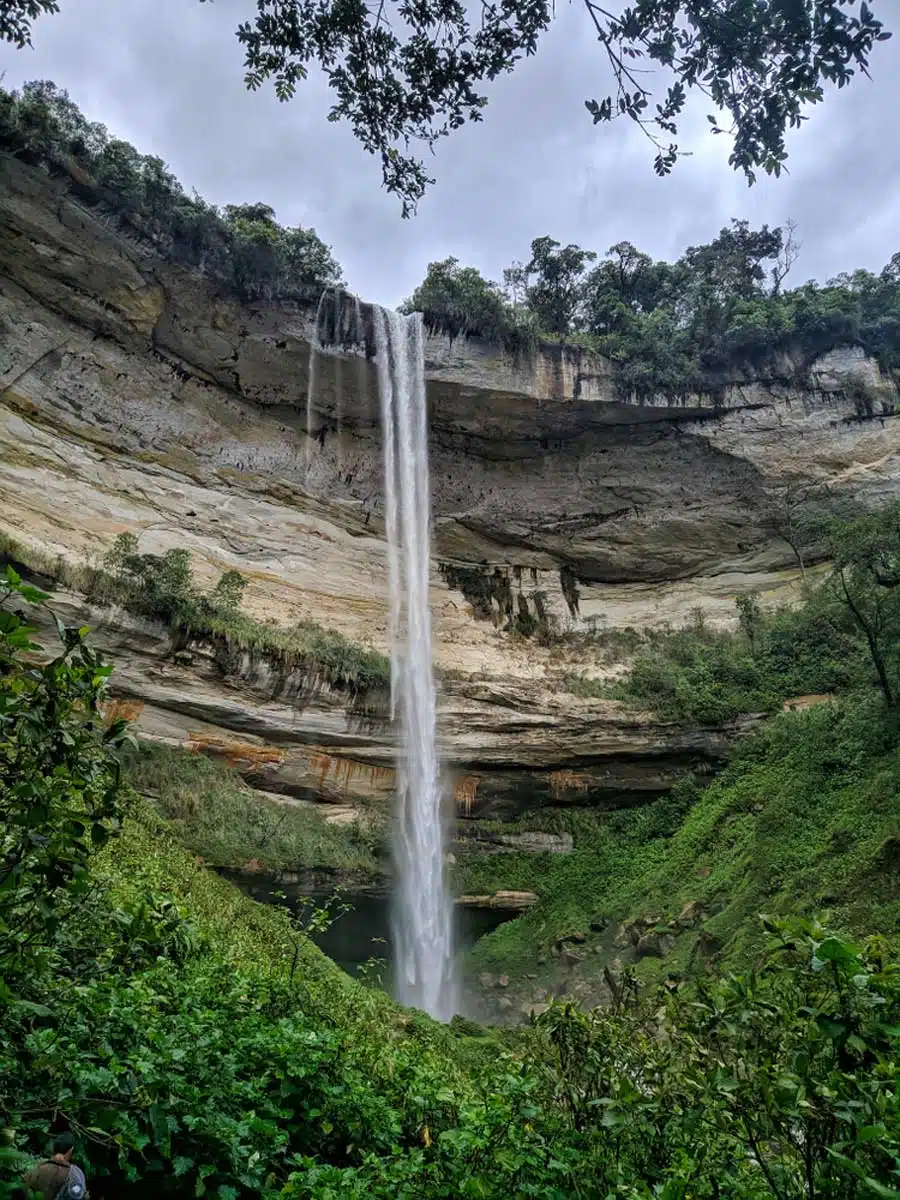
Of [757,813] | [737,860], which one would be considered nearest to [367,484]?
[757,813]

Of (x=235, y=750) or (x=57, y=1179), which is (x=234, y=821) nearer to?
(x=235, y=750)

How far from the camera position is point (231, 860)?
13703 mm

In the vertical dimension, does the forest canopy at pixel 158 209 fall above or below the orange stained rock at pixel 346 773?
above

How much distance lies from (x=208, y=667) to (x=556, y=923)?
9695mm

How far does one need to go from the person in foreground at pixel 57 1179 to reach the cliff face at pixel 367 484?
1394 cm

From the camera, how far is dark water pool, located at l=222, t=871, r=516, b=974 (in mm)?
14586

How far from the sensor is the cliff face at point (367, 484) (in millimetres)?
16734

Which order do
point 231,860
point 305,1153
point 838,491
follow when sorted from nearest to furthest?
point 305,1153 → point 231,860 → point 838,491

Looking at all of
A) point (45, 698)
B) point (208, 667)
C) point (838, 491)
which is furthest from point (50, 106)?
point (838, 491)

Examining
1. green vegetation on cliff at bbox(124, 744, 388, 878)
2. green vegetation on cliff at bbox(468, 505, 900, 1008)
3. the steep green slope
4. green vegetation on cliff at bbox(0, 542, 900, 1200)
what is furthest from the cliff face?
green vegetation on cliff at bbox(0, 542, 900, 1200)

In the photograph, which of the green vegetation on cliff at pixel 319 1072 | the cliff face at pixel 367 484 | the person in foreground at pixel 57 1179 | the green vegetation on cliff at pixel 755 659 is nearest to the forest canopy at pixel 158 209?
the cliff face at pixel 367 484

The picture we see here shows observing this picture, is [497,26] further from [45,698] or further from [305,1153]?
[305,1153]

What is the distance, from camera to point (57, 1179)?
6.31ft

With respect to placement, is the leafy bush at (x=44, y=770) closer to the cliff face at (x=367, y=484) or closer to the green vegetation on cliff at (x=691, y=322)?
the cliff face at (x=367, y=484)
